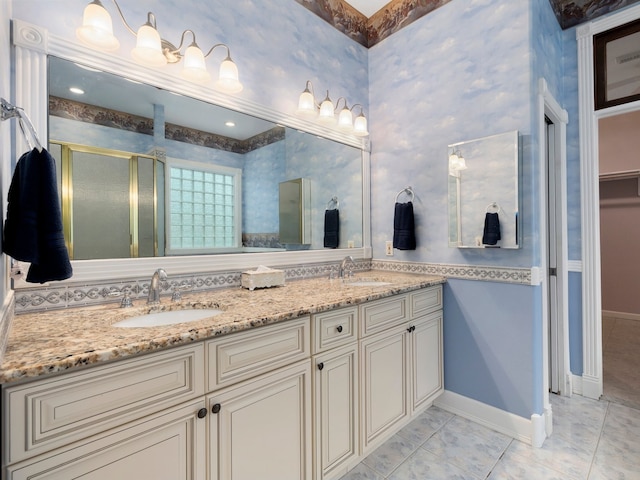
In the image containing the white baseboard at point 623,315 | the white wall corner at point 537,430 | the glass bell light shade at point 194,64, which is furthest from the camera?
the white baseboard at point 623,315

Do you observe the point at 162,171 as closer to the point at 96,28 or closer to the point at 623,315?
the point at 96,28

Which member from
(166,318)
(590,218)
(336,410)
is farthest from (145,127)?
(590,218)

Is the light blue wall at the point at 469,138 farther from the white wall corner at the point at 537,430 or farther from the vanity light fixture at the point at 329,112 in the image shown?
the vanity light fixture at the point at 329,112

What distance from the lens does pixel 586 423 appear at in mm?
2045

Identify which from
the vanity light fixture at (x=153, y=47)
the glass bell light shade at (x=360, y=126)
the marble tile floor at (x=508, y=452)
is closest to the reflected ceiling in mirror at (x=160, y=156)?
the vanity light fixture at (x=153, y=47)

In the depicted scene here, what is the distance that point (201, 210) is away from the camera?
1754mm

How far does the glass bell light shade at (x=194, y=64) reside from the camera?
5.24ft

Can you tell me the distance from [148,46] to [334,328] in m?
1.55

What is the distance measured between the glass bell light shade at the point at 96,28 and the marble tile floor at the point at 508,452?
7.68ft

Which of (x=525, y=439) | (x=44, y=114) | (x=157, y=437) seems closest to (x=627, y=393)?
(x=525, y=439)

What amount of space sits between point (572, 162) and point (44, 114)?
330cm

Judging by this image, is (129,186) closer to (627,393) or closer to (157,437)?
(157,437)

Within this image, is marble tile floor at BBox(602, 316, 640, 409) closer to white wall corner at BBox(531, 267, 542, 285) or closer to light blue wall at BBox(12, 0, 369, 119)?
white wall corner at BBox(531, 267, 542, 285)

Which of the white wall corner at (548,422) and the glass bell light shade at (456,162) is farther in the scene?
the glass bell light shade at (456,162)
